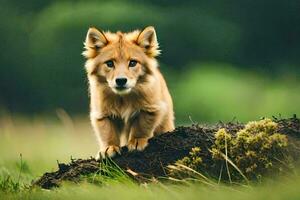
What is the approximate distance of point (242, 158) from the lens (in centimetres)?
746

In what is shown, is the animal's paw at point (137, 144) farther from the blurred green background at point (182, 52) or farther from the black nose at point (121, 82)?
the blurred green background at point (182, 52)

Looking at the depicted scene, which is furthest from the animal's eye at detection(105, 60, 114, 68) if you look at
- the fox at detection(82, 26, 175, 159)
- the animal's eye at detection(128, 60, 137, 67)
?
the animal's eye at detection(128, 60, 137, 67)

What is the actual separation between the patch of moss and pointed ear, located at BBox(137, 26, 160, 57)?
1217mm

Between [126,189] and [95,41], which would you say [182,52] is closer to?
[95,41]

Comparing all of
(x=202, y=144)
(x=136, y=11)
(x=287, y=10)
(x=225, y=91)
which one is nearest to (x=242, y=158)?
(x=202, y=144)

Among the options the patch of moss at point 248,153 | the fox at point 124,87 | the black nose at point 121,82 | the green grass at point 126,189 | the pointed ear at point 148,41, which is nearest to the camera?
the green grass at point 126,189

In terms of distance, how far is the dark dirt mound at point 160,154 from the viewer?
768 centimetres

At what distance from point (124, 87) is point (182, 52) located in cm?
1126

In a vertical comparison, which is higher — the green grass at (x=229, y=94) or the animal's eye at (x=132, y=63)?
the animal's eye at (x=132, y=63)

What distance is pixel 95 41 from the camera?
856 cm

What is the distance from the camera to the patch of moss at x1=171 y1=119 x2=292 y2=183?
7344 millimetres

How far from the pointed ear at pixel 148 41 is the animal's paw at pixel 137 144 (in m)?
0.87

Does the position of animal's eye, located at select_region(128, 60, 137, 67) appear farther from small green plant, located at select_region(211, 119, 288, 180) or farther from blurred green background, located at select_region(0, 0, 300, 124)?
blurred green background, located at select_region(0, 0, 300, 124)

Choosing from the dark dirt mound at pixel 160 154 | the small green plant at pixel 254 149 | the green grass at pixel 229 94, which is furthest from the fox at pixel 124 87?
the green grass at pixel 229 94
